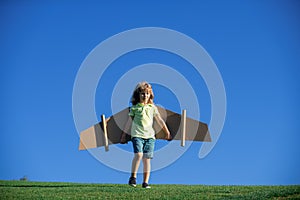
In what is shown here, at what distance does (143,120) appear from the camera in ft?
35.0

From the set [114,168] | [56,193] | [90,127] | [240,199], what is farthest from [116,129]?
[240,199]

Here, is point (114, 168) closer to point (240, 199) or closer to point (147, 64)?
point (147, 64)

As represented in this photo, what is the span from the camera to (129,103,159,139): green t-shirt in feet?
34.3

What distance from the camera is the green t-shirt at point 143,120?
411 inches

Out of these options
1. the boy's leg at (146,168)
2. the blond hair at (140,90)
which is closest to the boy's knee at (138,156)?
the boy's leg at (146,168)

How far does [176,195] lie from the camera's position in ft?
25.2

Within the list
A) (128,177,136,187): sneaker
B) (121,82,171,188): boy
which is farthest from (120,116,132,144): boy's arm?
(128,177,136,187): sneaker

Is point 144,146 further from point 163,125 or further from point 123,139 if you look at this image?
point 123,139

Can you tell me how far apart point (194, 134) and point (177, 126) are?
0.48 m

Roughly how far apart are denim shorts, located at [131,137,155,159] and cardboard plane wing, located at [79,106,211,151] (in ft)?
3.35

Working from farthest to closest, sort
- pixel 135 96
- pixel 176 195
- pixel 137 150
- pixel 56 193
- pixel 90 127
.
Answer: pixel 90 127 → pixel 135 96 → pixel 137 150 → pixel 56 193 → pixel 176 195

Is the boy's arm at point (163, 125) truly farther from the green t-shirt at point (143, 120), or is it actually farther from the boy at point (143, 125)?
the green t-shirt at point (143, 120)

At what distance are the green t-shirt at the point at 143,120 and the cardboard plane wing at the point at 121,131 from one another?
2.28 feet

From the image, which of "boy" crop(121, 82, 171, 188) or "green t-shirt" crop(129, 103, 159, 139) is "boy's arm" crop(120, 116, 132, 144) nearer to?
"boy" crop(121, 82, 171, 188)
